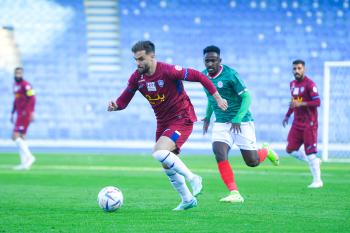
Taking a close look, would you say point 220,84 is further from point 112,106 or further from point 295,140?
point 295,140

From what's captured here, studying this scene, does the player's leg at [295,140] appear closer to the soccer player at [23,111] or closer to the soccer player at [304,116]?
the soccer player at [304,116]

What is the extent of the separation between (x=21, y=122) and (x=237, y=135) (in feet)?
27.8

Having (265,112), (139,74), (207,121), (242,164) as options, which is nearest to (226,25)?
(265,112)

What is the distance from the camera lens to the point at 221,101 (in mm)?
8781

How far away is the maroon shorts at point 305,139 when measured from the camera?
43.4 feet

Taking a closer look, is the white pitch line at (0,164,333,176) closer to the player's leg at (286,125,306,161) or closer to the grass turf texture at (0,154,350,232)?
the grass turf texture at (0,154,350,232)

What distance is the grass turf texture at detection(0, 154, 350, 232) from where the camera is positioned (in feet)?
25.1

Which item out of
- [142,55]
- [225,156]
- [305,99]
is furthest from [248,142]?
[305,99]

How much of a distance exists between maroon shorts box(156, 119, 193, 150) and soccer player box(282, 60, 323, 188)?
441cm

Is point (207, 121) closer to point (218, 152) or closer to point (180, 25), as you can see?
point (218, 152)

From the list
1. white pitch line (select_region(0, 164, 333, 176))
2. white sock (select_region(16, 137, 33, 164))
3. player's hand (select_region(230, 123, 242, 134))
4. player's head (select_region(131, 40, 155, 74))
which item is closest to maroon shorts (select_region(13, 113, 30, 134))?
white sock (select_region(16, 137, 33, 164))

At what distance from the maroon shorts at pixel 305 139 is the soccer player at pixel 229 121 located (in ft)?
7.90

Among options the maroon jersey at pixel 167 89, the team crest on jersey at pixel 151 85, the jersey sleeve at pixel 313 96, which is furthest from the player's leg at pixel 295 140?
the team crest on jersey at pixel 151 85

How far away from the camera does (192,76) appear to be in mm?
8922
